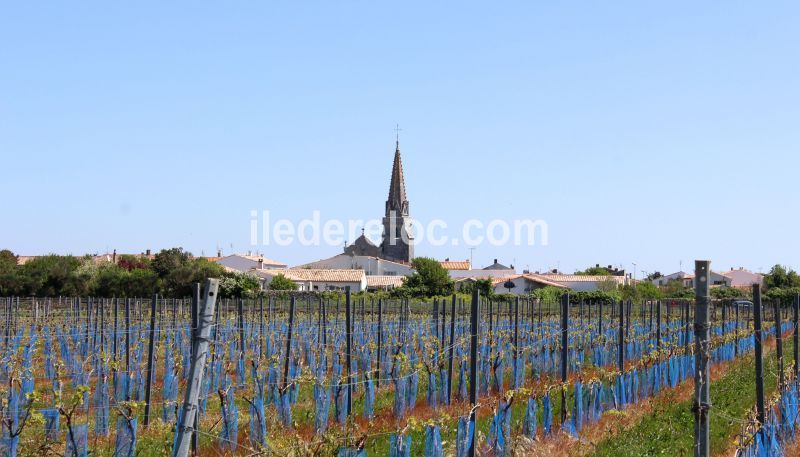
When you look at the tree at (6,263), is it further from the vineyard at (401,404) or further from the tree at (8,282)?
the vineyard at (401,404)

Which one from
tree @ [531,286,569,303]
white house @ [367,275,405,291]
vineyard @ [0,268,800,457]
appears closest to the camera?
vineyard @ [0,268,800,457]

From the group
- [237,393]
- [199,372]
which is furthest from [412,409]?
[199,372]

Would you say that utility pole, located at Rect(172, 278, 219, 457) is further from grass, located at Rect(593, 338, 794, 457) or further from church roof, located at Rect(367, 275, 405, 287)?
church roof, located at Rect(367, 275, 405, 287)

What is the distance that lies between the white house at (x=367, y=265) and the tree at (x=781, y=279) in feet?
129

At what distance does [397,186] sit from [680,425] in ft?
363

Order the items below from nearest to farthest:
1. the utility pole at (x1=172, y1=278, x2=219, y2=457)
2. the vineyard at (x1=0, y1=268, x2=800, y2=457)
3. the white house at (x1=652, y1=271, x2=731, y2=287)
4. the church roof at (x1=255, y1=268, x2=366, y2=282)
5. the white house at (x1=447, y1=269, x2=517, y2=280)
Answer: the utility pole at (x1=172, y1=278, x2=219, y2=457), the vineyard at (x1=0, y1=268, x2=800, y2=457), the church roof at (x1=255, y1=268, x2=366, y2=282), the white house at (x1=652, y1=271, x2=731, y2=287), the white house at (x1=447, y1=269, x2=517, y2=280)

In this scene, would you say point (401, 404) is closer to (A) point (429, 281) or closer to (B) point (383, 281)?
(A) point (429, 281)

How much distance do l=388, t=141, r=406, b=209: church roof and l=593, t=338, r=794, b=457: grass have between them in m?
105

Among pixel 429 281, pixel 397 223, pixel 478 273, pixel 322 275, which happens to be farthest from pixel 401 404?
pixel 397 223

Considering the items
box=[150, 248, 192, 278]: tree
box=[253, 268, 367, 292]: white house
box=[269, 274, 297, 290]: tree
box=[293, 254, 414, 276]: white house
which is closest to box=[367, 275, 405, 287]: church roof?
box=[253, 268, 367, 292]: white house

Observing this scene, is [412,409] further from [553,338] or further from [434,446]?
[553,338]

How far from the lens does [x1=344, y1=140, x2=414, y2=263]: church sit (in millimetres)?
120375

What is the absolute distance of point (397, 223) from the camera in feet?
395

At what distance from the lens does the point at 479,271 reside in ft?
358
